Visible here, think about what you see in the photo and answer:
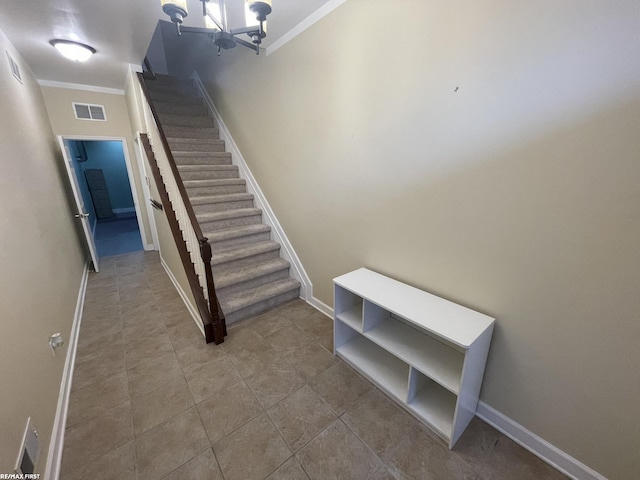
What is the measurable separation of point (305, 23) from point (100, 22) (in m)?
1.70

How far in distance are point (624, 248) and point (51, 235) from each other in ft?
12.4

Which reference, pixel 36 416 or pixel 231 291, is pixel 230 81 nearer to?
pixel 231 291

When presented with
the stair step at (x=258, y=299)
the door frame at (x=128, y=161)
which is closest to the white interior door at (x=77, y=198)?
the door frame at (x=128, y=161)

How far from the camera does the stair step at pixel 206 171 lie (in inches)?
127

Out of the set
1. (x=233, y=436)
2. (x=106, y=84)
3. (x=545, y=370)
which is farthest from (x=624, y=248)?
(x=106, y=84)

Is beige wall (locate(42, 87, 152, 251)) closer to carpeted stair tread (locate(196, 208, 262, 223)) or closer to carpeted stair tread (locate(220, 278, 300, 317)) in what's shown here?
carpeted stair tread (locate(196, 208, 262, 223))

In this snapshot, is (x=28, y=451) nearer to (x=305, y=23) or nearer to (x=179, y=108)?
(x=305, y=23)

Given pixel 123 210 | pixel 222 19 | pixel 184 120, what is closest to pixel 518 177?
pixel 222 19

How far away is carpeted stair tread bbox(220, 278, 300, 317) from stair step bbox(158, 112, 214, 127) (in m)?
2.84

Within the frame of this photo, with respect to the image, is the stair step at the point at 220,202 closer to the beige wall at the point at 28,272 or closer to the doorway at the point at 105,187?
the beige wall at the point at 28,272

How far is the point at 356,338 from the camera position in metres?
2.12

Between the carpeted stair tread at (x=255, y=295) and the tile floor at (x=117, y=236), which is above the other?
the carpeted stair tread at (x=255, y=295)

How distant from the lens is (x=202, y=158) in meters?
3.50

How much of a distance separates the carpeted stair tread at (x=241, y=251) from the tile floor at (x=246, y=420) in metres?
0.69
